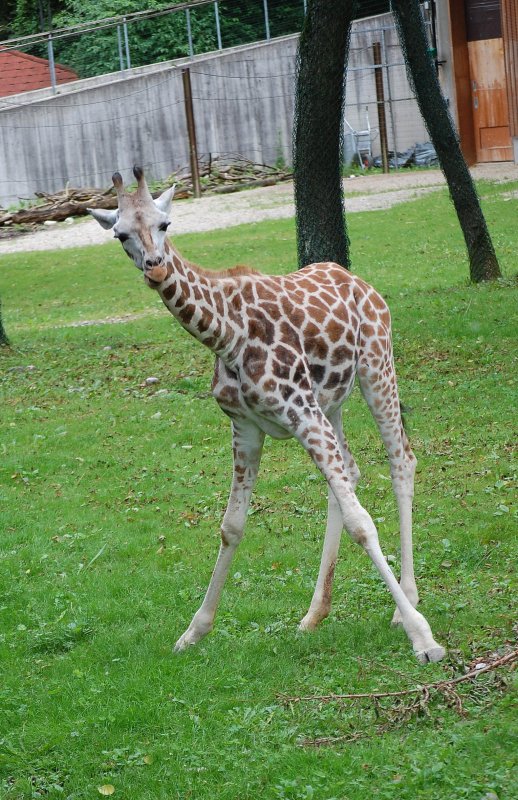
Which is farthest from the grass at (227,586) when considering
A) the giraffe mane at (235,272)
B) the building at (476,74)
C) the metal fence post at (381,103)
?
the building at (476,74)

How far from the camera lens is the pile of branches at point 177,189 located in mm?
30328

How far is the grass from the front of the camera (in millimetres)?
5312

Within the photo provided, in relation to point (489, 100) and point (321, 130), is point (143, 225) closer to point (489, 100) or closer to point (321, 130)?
point (321, 130)

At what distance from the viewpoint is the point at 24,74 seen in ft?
121

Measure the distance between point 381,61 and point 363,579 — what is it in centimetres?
2871

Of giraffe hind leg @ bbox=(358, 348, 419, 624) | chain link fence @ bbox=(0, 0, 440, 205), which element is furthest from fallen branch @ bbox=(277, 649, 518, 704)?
chain link fence @ bbox=(0, 0, 440, 205)

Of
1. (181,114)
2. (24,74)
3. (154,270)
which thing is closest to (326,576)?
(154,270)

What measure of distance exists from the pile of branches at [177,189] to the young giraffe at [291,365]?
22.6m

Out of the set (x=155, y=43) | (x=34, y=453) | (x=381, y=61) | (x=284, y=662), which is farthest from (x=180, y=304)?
(x=155, y=43)

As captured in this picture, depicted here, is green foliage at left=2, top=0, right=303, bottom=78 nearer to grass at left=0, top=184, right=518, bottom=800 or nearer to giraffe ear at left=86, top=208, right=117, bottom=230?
grass at left=0, top=184, right=518, bottom=800

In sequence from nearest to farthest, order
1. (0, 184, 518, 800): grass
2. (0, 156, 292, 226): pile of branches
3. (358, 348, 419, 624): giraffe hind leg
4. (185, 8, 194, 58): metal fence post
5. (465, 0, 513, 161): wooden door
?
1. (0, 184, 518, 800): grass
2. (358, 348, 419, 624): giraffe hind leg
3. (0, 156, 292, 226): pile of branches
4. (465, 0, 513, 161): wooden door
5. (185, 8, 194, 58): metal fence post

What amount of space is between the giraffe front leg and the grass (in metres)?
0.12

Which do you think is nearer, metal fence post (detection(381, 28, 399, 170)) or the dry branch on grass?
the dry branch on grass

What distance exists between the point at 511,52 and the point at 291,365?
2448 centimetres
